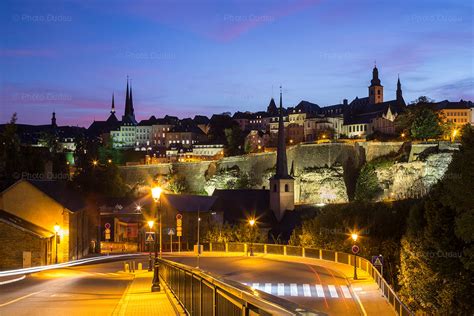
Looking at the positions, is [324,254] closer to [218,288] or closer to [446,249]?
[446,249]

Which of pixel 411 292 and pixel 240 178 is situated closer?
pixel 411 292

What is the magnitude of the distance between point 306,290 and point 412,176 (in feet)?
223

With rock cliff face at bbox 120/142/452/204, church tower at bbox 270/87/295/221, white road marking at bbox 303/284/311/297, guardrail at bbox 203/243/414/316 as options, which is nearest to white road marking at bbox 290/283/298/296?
white road marking at bbox 303/284/311/297

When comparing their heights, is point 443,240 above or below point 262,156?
below

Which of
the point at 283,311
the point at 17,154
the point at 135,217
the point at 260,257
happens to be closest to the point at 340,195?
the point at 135,217

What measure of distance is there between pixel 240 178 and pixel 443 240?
77.6 m

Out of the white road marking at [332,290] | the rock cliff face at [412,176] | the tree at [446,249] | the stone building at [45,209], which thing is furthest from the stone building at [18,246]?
the rock cliff face at [412,176]

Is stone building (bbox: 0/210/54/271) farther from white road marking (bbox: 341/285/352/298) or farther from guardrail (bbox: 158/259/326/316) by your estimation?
guardrail (bbox: 158/259/326/316)

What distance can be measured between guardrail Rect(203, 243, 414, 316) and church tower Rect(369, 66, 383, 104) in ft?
398

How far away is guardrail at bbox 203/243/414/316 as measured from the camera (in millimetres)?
21925

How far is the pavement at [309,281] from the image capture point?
74.5ft

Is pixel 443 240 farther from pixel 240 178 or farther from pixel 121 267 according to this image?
pixel 240 178

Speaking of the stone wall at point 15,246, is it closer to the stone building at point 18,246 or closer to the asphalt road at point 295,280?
the stone building at point 18,246

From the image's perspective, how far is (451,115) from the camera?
14488cm
